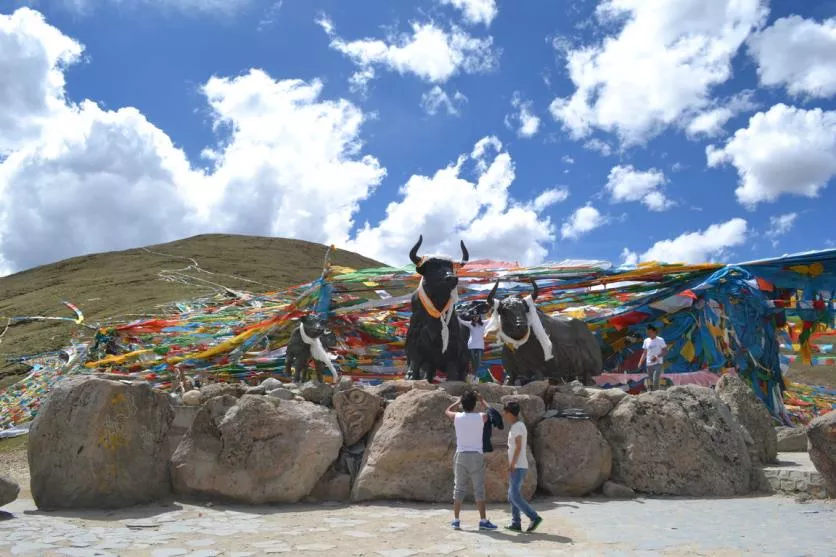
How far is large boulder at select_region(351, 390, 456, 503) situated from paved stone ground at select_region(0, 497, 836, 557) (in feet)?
0.72

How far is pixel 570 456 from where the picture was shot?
26.8 ft

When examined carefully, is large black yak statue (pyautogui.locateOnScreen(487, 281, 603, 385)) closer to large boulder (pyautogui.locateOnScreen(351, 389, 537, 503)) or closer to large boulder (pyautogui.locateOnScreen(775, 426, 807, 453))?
large boulder (pyautogui.locateOnScreen(351, 389, 537, 503))

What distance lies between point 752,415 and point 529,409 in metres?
3.42

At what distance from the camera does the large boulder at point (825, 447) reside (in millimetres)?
6996

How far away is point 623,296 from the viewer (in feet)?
48.9

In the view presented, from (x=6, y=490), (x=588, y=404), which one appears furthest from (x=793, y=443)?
(x=6, y=490)

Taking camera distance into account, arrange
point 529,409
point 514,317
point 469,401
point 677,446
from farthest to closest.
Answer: point 514,317
point 529,409
point 677,446
point 469,401

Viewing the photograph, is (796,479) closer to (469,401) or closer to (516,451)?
(516,451)

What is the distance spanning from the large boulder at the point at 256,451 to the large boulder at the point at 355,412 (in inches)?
8.1

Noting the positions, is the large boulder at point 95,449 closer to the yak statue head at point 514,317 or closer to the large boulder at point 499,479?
the large boulder at point 499,479

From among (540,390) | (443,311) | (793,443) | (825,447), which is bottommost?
(793,443)

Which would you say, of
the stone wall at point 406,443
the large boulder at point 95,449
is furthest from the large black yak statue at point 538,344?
the large boulder at point 95,449

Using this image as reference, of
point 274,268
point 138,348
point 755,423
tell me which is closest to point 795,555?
point 755,423

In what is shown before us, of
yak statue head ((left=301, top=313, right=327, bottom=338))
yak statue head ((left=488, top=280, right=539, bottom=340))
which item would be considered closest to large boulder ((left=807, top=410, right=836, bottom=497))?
yak statue head ((left=488, top=280, right=539, bottom=340))
